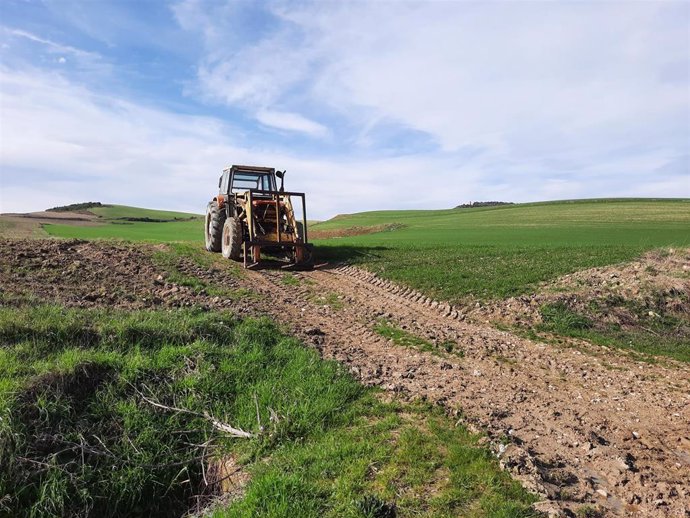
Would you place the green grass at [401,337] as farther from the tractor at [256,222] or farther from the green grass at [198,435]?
the tractor at [256,222]

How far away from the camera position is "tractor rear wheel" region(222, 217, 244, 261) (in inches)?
557

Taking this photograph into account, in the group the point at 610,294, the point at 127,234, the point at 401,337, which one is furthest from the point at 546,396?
the point at 127,234

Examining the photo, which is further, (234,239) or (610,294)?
(234,239)

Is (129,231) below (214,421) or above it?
above

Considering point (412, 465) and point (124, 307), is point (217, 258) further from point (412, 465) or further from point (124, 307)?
point (412, 465)

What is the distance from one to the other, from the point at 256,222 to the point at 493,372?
961cm

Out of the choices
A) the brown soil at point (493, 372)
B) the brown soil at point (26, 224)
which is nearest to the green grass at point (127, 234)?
the brown soil at point (26, 224)

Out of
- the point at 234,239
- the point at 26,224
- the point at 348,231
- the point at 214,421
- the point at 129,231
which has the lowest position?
the point at 214,421

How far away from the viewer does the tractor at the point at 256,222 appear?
14156 mm

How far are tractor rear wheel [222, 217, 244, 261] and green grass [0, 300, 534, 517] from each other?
7372mm

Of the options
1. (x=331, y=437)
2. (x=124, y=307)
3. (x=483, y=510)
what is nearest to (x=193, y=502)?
(x=331, y=437)

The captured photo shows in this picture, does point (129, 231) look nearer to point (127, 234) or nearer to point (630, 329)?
point (127, 234)

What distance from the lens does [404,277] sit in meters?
13.1

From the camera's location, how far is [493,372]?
6.77m
